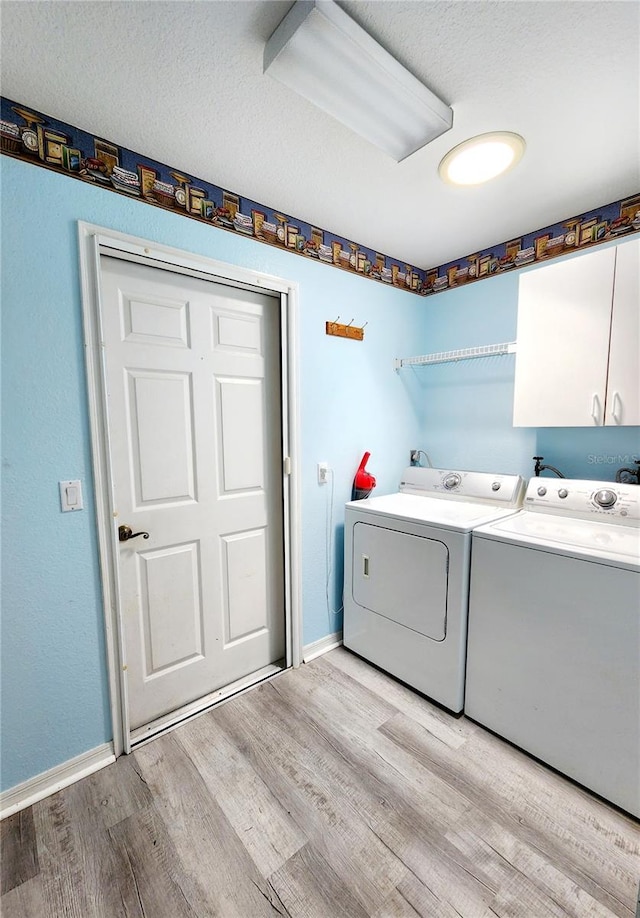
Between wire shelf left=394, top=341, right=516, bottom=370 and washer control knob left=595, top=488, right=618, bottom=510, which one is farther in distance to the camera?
wire shelf left=394, top=341, right=516, bottom=370

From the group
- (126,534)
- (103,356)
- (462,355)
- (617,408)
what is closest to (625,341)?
(617,408)

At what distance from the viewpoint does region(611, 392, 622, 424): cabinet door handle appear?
5.25 ft

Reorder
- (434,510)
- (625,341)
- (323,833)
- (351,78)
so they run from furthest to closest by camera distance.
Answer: (434,510) < (625,341) < (323,833) < (351,78)

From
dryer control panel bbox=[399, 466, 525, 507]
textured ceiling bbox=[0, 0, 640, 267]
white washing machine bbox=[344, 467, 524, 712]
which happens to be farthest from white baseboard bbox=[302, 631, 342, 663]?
textured ceiling bbox=[0, 0, 640, 267]

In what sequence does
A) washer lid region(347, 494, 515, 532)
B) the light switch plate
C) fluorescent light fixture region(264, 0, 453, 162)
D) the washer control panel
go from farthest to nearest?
washer lid region(347, 494, 515, 532) < the washer control panel < the light switch plate < fluorescent light fixture region(264, 0, 453, 162)

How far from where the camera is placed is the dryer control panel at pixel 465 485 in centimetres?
208

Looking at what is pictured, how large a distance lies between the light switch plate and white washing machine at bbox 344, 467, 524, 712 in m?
1.34

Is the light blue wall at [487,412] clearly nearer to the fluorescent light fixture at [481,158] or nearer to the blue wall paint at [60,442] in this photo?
the blue wall paint at [60,442]

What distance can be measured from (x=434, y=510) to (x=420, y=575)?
14.9 inches

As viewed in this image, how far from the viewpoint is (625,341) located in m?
1.58

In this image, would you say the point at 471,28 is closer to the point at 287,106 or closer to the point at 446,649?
the point at 287,106

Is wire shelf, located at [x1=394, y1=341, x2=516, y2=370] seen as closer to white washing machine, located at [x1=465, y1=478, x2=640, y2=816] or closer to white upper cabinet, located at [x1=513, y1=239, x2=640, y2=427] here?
white upper cabinet, located at [x1=513, y1=239, x2=640, y2=427]

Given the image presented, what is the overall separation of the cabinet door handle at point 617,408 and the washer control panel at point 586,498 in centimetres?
32

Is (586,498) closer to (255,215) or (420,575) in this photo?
(420,575)
